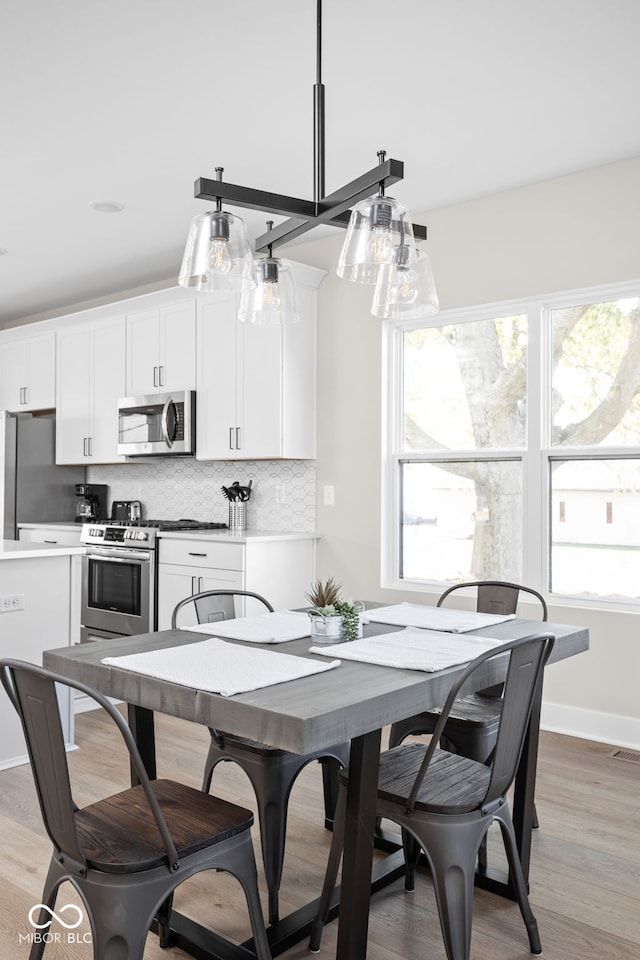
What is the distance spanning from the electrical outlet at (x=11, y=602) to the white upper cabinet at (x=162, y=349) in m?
2.16

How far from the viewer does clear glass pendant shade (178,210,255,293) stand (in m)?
1.99

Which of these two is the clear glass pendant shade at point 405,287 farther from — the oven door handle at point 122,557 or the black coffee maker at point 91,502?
the black coffee maker at point 91,502

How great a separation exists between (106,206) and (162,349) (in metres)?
1.25

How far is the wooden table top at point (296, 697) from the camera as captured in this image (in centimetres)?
155

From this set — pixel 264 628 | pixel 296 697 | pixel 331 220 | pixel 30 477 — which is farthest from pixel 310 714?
pixel 30 477

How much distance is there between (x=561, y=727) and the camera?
388 centimetres

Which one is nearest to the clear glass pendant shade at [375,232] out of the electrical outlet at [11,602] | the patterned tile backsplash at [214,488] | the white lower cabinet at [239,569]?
the electrical outlet at [11,602]

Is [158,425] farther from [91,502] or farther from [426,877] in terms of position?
[426,877]

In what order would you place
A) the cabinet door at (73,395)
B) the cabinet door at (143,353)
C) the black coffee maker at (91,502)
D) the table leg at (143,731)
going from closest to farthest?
the table leg at (143,731) → the cabinet door at (143,353) → the cabinet door at (73,395) → the black coffee maker at (91,502)

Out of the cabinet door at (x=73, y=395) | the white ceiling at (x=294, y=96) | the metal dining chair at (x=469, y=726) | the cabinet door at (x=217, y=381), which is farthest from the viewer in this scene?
the cabinet door at (x=73, y=395)

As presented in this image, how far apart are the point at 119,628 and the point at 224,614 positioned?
8.64 ft

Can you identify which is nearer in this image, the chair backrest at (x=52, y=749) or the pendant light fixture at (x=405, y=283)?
the chair backrest at (x=52, y=749)

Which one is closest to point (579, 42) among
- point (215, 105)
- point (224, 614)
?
point (215, 105)

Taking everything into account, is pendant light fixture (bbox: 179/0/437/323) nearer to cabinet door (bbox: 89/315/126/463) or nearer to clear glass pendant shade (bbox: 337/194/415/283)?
clear glass pendant shade (bbox: 337/194/415/283)
